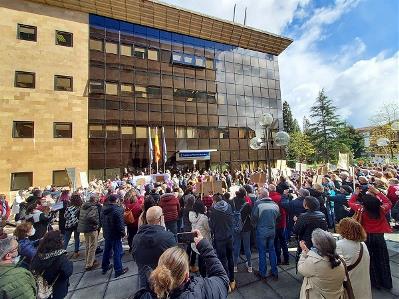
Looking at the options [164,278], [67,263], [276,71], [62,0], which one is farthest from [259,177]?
[276,71]

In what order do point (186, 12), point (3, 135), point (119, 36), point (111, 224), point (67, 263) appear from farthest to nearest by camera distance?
point (186, 12), point (119, 36), point (3, 135), point (111, 224), point (67, 263)

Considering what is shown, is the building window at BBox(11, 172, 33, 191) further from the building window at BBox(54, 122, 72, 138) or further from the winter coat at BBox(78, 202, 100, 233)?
the winter coat at BBox(78, 202, 100, 233)

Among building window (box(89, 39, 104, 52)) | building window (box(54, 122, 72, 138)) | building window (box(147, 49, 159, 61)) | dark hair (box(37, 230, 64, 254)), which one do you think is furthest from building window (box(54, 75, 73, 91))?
dark hair (box(37, 230, 64, 254))

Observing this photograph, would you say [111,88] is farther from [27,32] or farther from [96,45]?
[27,32]

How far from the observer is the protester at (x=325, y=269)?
107 inches

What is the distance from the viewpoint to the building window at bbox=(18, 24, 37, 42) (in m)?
18.7

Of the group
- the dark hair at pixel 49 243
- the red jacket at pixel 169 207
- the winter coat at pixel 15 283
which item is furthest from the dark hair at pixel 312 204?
the winter coat at pixel 15 283

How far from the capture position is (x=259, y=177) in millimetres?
11266

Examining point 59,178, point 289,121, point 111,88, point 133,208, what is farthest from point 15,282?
point 289,121

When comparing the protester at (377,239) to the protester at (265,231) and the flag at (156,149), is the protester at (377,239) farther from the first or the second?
the flag at (156,149)

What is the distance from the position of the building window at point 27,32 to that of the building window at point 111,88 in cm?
656

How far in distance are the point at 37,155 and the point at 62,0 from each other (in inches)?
544

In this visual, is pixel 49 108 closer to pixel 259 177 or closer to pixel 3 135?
pixel 3 135

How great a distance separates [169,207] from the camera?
21.1 ft
